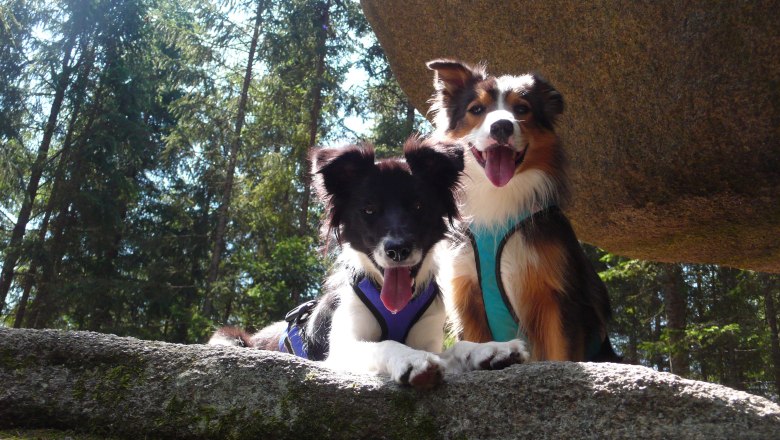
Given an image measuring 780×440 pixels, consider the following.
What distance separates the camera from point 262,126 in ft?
66.1

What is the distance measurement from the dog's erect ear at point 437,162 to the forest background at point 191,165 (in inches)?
460

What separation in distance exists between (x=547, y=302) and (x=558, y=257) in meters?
0.33

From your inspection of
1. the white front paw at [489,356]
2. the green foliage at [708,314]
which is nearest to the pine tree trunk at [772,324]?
the green foliage at [708,314]

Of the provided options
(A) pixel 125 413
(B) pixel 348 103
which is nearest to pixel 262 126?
(B) pixel 348 103

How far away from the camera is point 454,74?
533cm

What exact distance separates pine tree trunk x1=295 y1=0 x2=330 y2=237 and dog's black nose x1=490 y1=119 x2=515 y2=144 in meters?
14.3

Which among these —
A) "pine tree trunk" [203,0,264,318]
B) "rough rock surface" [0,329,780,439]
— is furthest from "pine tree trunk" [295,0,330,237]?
"rough rock surface" [0,329,780,439]

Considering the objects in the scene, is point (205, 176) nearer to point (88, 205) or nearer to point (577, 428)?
point (88, 205)

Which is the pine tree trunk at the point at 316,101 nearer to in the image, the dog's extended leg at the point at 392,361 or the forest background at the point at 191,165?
the forest background at the point at 191,165

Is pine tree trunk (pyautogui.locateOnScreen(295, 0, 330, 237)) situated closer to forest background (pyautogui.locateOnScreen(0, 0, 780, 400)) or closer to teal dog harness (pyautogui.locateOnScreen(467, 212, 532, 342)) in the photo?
forest background (pyautogui.locateOnScreen(0, 0, 780, 400))

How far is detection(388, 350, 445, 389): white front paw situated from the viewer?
287cm

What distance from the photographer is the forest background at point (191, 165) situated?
16.4 metres

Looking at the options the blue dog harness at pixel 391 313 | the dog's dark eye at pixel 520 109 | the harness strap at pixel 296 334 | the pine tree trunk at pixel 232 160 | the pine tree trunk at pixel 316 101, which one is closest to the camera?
the blue dog harness at pixel 391 313

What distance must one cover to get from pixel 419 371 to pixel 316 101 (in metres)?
17.1
